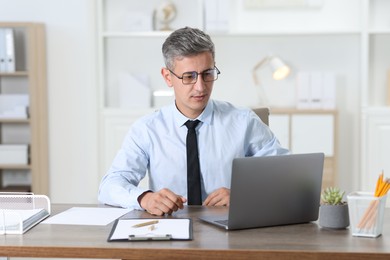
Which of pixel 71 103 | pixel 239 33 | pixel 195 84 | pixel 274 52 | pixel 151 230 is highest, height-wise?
pixel 239 33

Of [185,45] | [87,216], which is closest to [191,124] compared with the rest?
[185,45]

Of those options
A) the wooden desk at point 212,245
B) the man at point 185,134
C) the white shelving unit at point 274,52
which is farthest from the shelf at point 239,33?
the wooden desk at point 212,245

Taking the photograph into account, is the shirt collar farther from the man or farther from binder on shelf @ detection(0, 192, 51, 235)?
binder on shelf @ detection(0, 192, 51, 235)

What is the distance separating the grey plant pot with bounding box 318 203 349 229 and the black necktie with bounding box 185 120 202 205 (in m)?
0.63

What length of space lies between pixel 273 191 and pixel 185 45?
A: 0.72m

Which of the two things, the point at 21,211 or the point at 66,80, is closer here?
the point at 21,211

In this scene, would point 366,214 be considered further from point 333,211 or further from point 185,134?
point 185,134

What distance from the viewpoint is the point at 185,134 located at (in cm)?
268

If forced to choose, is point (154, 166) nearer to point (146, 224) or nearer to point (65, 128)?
point (146, 224)

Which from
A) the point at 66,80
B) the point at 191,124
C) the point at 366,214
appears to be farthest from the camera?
the point at 66,80

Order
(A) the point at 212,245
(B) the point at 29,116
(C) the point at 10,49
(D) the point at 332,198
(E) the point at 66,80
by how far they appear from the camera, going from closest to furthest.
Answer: (A) the point at 212,245 < (D) the point at 332,198 < (C) the point at 10,49 < (B) the point at 29,116 < (E) the point at 66,80

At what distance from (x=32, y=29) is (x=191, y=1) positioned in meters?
1.20

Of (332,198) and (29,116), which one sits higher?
(29,116)

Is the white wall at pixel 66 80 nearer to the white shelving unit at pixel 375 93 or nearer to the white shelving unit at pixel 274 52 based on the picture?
the white shelving unit at pixel 274 52
